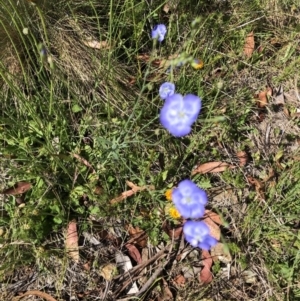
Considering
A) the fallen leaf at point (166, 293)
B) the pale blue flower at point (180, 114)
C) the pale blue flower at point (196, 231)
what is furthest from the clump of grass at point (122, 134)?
the pale blue flower at point (196, 231)

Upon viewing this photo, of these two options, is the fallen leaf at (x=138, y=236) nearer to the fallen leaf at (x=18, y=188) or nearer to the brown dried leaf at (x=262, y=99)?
the fallen leaf at (x=18, y=188)

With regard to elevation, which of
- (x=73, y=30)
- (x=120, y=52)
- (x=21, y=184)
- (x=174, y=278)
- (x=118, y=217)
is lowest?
(x=174, y=278)

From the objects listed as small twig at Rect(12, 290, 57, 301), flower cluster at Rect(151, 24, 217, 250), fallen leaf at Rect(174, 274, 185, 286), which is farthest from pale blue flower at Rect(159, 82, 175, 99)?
small twig at Rect(12, 290, 57, 301)

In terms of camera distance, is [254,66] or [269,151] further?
[254,66]

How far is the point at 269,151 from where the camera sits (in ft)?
8.33

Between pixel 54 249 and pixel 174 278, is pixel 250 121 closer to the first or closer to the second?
pixel 174 278

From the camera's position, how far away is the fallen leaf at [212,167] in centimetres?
237

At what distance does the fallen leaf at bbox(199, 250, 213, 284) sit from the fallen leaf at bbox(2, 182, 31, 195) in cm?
87

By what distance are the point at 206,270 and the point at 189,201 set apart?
0.84 metres

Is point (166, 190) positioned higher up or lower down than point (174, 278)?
higher up

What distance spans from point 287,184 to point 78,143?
1048mm

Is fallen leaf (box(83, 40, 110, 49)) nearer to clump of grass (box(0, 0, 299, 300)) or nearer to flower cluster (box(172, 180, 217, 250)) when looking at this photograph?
clump of grass (box(0, 0, 299, 300))

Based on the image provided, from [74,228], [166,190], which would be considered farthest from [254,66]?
[74,228]

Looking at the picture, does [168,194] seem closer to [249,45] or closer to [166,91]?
[166,91]
